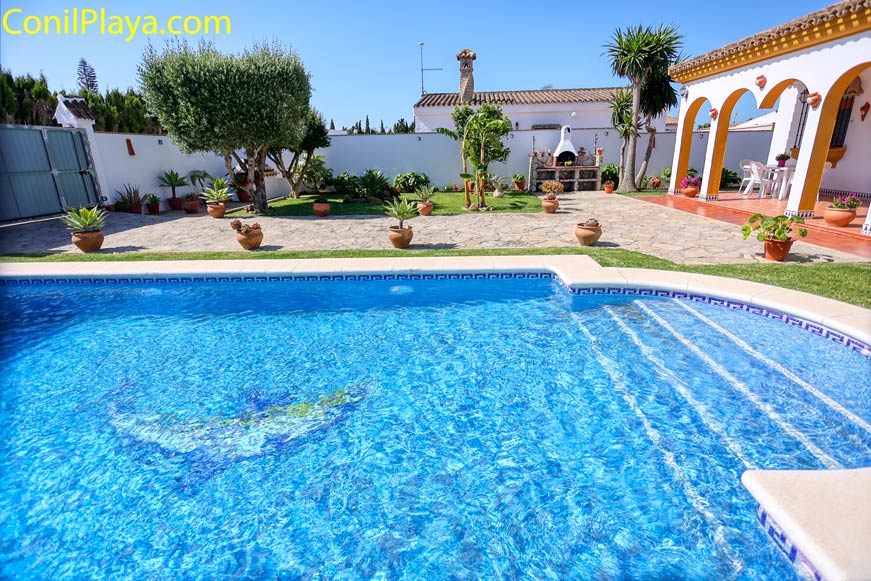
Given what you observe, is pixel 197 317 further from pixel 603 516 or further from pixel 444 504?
→ pixel 603 516

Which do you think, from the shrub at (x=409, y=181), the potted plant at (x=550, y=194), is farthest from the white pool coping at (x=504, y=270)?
the shrub at (x=409, y=181)

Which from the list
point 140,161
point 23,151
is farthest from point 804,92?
point 23,151

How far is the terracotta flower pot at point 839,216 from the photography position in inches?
422

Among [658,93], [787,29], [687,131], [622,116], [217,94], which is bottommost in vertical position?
[687,131]

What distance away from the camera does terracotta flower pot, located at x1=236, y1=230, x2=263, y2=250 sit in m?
10.7

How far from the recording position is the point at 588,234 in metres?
10.2

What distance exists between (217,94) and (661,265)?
529 inches

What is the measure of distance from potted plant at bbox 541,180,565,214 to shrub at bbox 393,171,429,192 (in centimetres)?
563

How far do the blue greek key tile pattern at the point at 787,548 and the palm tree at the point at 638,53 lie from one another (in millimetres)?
19263

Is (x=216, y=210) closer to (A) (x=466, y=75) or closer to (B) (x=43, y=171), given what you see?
A: (B) (x=43, y=171)

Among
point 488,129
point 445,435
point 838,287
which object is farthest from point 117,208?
point 838,287

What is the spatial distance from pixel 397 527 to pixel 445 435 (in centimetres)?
119

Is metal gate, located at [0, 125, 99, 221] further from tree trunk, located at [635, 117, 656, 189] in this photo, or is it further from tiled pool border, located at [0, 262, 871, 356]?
tree trunk, located at [635, 117, 656, 189]

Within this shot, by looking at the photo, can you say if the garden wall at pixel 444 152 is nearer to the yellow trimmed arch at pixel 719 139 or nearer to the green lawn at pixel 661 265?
the yellow trimmed arch at pixel 719 139
